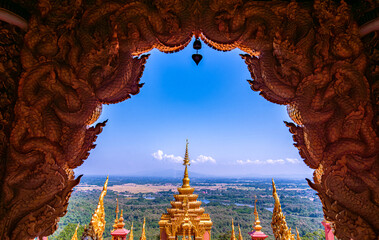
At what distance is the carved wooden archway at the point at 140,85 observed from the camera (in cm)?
180

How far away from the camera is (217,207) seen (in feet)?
94.3

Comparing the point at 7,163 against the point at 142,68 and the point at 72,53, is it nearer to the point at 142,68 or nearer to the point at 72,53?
the point at 72,53

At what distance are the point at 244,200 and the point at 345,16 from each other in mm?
33627

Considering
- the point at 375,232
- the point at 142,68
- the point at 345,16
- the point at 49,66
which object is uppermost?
the point at 345,16

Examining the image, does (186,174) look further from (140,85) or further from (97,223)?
(140,85)

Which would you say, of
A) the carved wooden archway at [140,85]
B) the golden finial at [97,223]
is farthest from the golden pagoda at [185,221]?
the carved wooden archway at [140,85]

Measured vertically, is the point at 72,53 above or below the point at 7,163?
above

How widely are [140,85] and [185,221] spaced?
775 centimetres

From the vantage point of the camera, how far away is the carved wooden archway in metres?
1.80

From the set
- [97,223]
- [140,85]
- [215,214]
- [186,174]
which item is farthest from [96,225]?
[215,214]

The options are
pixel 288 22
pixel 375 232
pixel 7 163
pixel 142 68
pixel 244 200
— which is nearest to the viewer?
pixel 375 232

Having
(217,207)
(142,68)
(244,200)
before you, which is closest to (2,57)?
(142,68)

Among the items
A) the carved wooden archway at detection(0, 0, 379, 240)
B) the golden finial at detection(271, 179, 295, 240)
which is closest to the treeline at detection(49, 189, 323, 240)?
the golden finial at detection(271, 179, 295, 240)

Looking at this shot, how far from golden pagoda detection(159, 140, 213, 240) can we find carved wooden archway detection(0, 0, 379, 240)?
7310 mm
